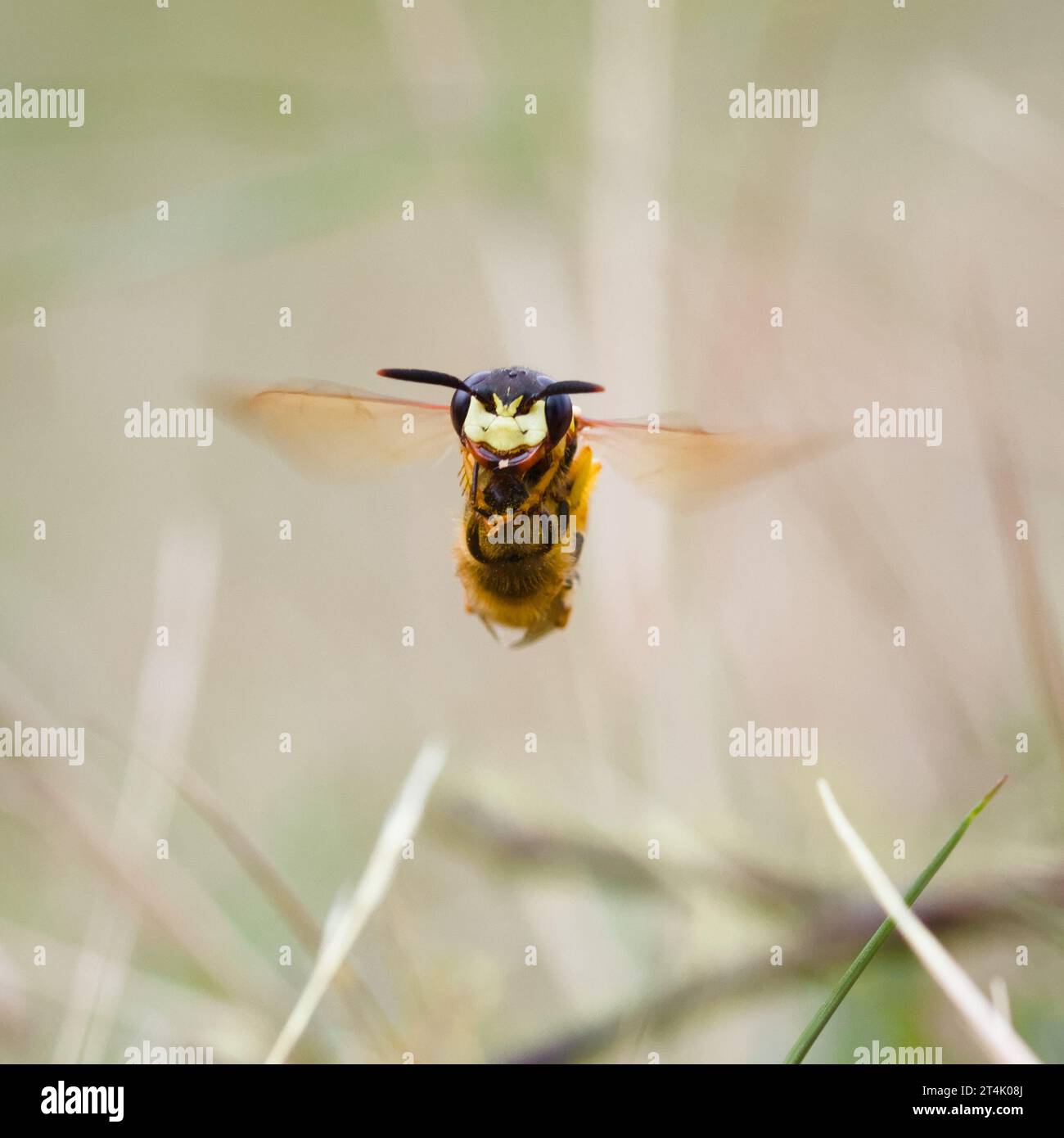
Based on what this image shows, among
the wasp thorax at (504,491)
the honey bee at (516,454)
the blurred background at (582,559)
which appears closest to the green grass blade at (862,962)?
the blurred background at (582,559)

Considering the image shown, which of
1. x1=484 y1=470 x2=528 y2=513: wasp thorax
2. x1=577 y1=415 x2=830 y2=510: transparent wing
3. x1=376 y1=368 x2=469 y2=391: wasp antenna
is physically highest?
x1=376 y1=368 x2=469 y2=391: wasp antenna

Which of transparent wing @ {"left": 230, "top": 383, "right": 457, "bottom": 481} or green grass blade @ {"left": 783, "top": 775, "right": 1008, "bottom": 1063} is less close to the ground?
transparent wing @ {"left": 230, "top": 383, "right": 457, "bottom": 481}

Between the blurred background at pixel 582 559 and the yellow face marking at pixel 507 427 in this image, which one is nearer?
the yellow face marking at pixel 507 427

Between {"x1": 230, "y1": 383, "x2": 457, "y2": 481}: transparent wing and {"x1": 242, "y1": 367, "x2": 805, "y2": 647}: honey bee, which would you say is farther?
{"x1": 230, "y1": 383, "x2": 457, "y2": 481}: transparent wing

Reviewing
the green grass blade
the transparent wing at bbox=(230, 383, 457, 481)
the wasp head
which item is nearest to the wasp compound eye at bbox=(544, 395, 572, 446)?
the wasp head

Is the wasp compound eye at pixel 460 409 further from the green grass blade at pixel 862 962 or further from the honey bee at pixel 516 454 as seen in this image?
the green grass blade at pixel 862 962

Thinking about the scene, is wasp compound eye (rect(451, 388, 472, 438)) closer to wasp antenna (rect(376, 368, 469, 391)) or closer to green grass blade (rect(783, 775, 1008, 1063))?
wasp antenna (rect(376, 368, 469, 391))

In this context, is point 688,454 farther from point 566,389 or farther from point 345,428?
point 345,428
